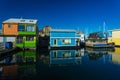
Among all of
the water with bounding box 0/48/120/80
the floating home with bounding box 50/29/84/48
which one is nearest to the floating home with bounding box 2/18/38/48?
the floating home with bounding box 50/29/84/48

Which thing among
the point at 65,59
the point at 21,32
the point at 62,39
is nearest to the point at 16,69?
the point at 65,59

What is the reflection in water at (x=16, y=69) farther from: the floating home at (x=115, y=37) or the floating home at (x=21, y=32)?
the floating home at (x=115, y=37)

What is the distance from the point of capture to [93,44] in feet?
133

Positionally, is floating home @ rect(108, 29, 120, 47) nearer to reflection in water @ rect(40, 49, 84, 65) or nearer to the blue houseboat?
the blue houseboat

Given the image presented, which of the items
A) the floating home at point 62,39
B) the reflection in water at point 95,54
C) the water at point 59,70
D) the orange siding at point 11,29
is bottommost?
the water at point 59,70

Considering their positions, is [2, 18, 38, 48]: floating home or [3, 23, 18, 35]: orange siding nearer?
[2, 18, 38, 48]: floating home

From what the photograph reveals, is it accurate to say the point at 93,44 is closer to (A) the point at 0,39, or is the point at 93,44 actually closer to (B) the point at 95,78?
(A) the point at 0,39

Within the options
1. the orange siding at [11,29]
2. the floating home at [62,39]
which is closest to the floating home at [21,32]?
the orange siding at [11,29]

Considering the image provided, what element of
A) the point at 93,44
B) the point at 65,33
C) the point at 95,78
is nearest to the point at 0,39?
the point at 65,33

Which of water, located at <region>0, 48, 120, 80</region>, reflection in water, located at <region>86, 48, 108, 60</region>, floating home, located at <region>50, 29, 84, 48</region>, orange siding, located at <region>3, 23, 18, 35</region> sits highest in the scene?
orange siding, located at <region>3, 23, 18, 35</region>

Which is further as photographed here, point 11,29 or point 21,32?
point 21,32

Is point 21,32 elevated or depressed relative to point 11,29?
depressed

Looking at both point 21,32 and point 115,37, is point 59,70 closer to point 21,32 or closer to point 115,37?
point 21,32

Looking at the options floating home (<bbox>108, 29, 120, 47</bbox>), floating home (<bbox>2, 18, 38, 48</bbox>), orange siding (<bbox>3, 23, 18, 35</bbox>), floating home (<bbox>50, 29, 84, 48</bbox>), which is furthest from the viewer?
floating home (<bbox>108, 29, 120, 47</bbox>)
